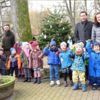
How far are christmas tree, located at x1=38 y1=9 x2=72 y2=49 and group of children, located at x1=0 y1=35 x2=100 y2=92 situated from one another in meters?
4.34

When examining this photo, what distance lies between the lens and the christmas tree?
10.2 m

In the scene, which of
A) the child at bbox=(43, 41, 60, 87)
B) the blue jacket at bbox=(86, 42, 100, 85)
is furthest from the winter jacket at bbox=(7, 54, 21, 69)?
the blue jacket at bbox=(86, 42, 100, 85)

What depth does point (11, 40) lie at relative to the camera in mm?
6258

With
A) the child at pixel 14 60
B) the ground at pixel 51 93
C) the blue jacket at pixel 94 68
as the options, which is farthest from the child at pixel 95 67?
the child at pixel 14 60

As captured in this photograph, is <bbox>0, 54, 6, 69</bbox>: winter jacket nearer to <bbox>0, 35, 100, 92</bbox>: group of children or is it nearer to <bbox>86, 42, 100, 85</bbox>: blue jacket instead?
<bbox>0, 35, 100, 92</bbox>: group of children

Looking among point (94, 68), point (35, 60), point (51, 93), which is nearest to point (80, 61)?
point (94, 68)

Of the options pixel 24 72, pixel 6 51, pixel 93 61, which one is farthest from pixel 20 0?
pixel 93 61

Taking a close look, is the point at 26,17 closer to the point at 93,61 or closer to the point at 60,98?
the point at 93,61

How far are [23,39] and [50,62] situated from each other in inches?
100

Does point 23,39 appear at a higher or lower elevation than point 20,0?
lower

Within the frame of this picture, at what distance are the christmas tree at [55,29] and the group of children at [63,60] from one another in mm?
4340

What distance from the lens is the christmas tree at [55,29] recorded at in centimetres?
1025

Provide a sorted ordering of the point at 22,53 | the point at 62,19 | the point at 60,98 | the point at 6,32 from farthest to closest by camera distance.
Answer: the point at 62,19 < the point at 6,32 < the point at 22,53 < the point at 60,98

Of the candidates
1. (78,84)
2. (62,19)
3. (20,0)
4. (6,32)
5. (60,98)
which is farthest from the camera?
(62,19)
